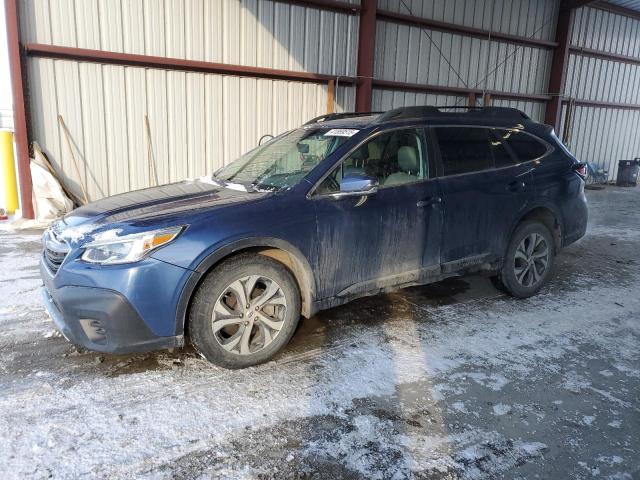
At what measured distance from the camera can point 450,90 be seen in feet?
41.1

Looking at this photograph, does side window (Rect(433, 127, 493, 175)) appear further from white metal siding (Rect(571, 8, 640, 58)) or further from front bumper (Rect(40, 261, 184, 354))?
white metal siding (Rect(571, 8, 640, 58))

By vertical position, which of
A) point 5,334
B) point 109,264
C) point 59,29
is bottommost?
point 5,334

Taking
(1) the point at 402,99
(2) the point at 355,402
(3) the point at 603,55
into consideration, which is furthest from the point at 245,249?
(3) the point at 603,55

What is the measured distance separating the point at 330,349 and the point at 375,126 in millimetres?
1781

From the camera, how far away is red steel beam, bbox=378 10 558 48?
11.1 metres

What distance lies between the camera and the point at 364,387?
10.6ft

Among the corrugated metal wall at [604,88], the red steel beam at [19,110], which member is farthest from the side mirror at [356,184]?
the corrugated metal wall at [604,88]

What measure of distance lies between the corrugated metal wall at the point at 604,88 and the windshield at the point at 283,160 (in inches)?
506

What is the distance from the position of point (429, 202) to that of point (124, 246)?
2341 millimetres

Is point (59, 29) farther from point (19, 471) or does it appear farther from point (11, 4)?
point (19, 471)

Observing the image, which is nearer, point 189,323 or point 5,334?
point 189,323

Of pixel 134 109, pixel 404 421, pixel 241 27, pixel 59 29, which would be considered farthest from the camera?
pixel 241 27

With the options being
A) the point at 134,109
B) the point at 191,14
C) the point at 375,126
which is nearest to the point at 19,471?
the point at 375,126

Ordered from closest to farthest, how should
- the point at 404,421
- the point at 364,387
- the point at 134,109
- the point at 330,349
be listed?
the point at 404,421 → the point at 364,387 → the point at 330,349 → the point at 134,109
